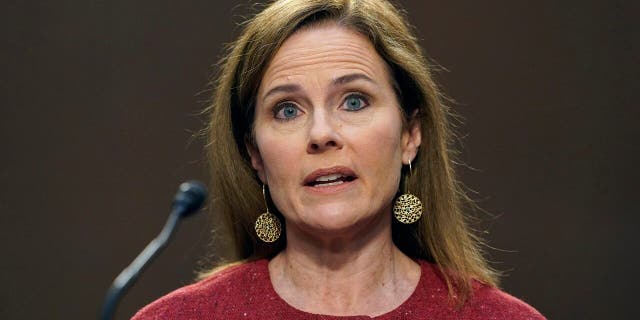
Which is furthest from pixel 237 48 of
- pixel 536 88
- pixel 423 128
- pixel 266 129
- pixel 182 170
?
pixel 536 88

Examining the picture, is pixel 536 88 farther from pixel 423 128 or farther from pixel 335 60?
pixel 335 60

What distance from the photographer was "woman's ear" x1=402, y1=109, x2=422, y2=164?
2420 mm

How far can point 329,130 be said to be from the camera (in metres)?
2.22

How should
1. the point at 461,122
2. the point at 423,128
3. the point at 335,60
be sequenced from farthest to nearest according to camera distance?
1. the point at 461,122
2. the point at 423,128
3. the point at 335,60

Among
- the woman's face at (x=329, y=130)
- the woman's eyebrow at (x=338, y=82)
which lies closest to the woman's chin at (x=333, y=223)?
the woman's face at (x=329, y=130)

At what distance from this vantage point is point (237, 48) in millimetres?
2434

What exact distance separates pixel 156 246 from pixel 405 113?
36.0 inches

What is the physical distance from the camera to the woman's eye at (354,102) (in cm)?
229

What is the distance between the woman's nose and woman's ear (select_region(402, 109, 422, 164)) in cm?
23

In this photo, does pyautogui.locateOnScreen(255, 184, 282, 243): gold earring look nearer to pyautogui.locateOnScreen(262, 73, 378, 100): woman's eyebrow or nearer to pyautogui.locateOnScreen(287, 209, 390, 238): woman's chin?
pyautogui.locateOnScreen(287, 209, 390, 238): woman's chin

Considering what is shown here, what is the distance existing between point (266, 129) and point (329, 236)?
249 mm

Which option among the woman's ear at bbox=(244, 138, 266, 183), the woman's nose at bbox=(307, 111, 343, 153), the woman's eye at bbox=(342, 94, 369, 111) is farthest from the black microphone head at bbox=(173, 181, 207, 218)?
the woman's ear at bbox=(244, 138, 266, 183)

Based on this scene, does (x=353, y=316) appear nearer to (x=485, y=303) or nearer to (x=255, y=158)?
(x=485, y=303)

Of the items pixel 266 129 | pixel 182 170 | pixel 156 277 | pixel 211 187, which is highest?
pixel 266 129
